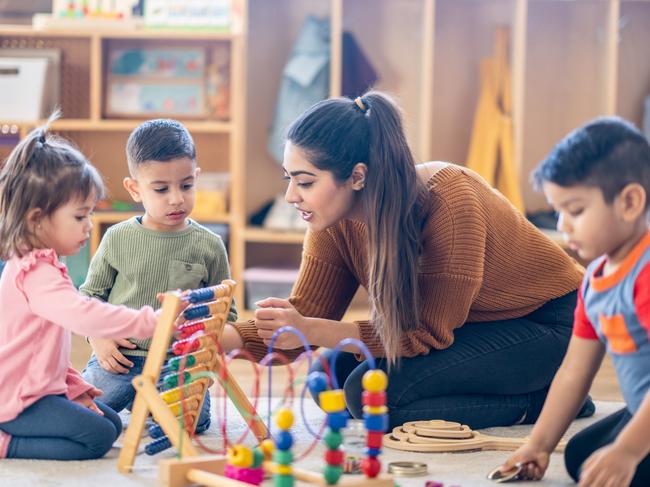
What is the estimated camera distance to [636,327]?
1524mm

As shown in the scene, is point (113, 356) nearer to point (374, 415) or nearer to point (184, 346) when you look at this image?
point (184, 346)

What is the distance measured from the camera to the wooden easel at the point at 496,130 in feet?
12.8

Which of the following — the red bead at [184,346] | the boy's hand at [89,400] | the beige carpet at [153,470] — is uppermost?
the red bead at [184,346]

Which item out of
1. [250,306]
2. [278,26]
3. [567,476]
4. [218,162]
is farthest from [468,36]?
[567,476]

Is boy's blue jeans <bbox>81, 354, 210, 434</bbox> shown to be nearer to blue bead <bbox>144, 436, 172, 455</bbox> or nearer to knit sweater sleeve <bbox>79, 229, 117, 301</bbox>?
knit sweater sleeve <bbox>79, 229, 117, 301</bbox>

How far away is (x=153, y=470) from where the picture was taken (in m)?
1.76

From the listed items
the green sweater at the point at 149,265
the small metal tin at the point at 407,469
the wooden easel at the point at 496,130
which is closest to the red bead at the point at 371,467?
the small metal tin at the point at 407,469

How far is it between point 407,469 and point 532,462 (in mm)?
214

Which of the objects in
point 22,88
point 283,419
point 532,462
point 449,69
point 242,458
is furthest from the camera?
point 449,69

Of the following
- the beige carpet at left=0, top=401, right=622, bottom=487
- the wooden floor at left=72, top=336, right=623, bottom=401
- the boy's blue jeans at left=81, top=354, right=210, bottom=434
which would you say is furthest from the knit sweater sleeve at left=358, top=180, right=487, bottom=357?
the wooden floor at left=72, top=336, right=623, bottom=401

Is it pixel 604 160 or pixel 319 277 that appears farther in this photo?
pixel 319 277

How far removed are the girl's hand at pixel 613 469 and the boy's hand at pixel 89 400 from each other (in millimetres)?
921

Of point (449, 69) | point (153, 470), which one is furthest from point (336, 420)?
point (449, 69)

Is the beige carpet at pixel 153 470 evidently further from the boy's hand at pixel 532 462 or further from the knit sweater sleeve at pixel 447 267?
the knit sweater sleeve at pixel 447 267
